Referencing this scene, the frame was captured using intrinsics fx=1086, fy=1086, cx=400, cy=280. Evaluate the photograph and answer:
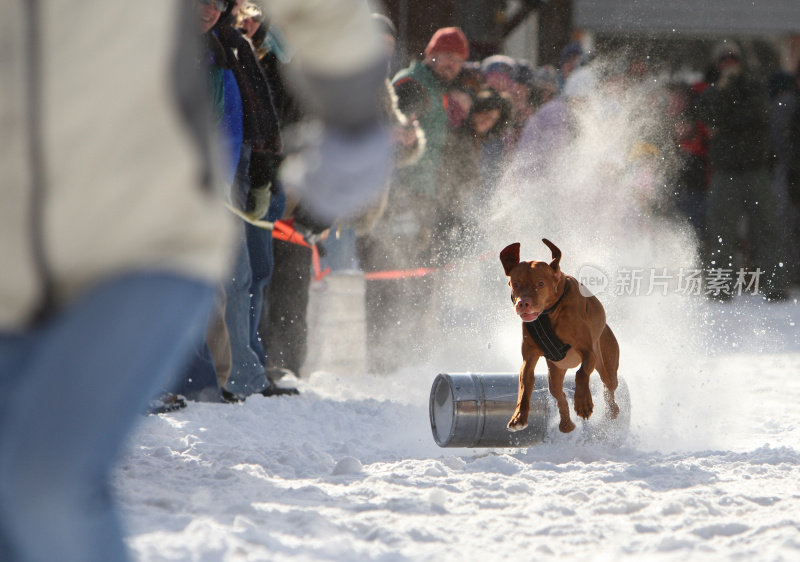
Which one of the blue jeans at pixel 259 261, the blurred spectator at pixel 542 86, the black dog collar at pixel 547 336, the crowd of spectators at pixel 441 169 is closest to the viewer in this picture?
the black dog collar at pixel 547 336

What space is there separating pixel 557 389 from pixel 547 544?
142 centimetres

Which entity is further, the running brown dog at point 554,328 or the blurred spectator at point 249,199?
the blurred spectator at point 249,199

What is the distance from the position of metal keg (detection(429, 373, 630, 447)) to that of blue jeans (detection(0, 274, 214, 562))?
3.18m

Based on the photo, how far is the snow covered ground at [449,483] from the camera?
9.79 ft

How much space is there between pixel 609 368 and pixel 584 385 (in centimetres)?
42

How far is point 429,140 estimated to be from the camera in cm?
730

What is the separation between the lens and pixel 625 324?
7.45 metres

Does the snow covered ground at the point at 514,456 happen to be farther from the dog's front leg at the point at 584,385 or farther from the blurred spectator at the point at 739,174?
the blurred spectator at the point at 739,174

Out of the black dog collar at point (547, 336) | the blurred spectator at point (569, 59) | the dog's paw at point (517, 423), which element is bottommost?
the dog's paw at point (517, 423)

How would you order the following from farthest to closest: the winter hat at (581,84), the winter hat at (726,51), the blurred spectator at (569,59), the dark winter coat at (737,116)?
the winter hat at (726,51) < the dark winter coat at (737,116) < the blurred spectator at (569,59) < the winter hat at (581,84)

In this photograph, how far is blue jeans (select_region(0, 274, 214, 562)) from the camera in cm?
121

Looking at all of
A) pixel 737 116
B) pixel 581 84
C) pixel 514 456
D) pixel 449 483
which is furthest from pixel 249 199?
pixel 737 116

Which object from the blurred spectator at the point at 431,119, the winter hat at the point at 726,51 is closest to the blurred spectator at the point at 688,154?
the winter hat at the point at 726,51

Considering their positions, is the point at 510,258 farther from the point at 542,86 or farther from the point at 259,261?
the point at 542,86
